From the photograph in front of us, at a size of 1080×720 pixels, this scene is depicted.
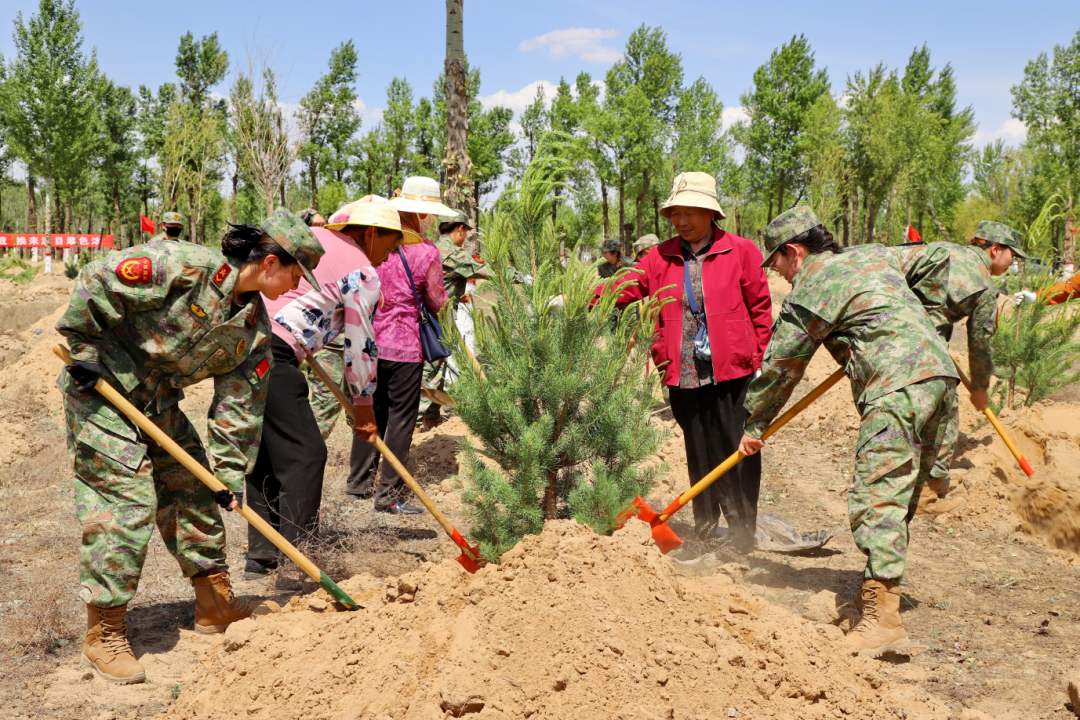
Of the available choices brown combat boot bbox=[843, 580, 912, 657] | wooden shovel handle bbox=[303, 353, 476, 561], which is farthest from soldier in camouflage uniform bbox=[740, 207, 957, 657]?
wooden shovel handle bbox=[303, 353, 476, 561]

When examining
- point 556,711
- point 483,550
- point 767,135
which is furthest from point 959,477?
point 767,135

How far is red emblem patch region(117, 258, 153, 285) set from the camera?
2.66 metres

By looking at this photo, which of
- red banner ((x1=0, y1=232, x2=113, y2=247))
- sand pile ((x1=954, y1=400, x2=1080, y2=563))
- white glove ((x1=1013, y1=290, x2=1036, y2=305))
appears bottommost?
sand pile ((x1=954, y1=400, x2=1080, y2=563))

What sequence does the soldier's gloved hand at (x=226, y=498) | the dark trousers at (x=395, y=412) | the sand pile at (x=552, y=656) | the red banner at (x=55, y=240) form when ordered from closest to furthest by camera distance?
the sand pile at (x=552, y=656), the soldier's gloved hand at (x=226, y=498), the dark trousers at (x=395, y=412), the red banner at (x=55, y=240)

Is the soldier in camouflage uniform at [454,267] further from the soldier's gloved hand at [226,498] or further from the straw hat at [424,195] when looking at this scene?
the soldier's gloved hand at [226,498]

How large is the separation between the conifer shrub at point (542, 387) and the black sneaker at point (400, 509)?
1561 millimetres

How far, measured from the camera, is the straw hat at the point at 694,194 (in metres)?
3.81

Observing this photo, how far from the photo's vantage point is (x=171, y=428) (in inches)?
122

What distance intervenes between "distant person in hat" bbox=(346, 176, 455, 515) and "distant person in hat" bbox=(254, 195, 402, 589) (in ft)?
3.00

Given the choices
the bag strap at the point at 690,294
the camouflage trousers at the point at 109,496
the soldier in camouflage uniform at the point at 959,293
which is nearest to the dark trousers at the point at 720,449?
the bag strap at the point at 690,294

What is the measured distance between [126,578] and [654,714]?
197 cm

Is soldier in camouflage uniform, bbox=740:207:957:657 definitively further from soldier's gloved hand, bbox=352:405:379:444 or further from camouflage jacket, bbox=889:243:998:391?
soldier's gloved hand, bbox=352:405:379:444

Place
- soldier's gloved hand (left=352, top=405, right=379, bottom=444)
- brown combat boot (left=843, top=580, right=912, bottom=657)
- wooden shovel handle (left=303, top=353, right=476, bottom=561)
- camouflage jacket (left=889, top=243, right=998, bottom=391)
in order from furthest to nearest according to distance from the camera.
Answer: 1. camouflage jacket (left=889, top=243, right=998, bottom=391)
2. soldier's gloved hand (left=352, top=405, right=379, bottom=444)
3. wooden shovel handle (left=303, top=353, right=476, bottom=561)
4. brown combat boot (left=843, top=580, right=912, bottom=657)

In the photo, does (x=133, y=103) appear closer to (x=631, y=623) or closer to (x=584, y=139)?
(x=584, y=139)
